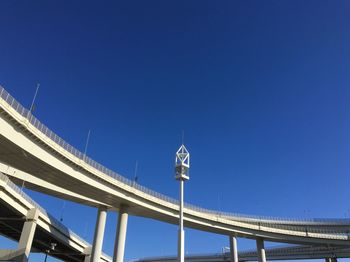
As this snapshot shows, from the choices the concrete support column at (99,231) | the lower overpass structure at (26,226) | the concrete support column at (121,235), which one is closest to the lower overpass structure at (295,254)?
the lower overpass structure at (26,226)

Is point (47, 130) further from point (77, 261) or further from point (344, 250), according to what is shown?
point (344, 250)

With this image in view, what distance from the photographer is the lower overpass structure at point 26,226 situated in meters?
51.1

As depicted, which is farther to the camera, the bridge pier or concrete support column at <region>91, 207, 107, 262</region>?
the bridge pier

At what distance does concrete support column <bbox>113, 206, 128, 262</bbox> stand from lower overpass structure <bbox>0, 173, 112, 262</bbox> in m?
11.4

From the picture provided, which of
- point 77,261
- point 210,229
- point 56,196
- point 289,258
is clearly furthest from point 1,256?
point 289,258

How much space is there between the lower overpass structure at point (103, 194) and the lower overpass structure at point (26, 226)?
2.88m

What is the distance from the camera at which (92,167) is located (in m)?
49.2

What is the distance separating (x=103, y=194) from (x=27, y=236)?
13.6 m

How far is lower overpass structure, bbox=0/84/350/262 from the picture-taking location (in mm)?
38375

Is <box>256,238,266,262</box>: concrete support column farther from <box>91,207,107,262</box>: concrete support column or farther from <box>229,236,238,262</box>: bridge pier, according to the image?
<box>91,207,107,262</box>: concrete support column

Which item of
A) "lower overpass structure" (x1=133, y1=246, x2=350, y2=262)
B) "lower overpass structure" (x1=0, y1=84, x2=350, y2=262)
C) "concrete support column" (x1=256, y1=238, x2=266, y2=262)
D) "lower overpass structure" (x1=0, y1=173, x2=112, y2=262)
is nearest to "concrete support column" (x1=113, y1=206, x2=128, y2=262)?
"lower overpass structure" (x1=0, y1=84, x2=350, y2=262)

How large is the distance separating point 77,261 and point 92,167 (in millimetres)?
62069

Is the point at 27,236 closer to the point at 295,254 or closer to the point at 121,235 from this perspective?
the point at 121,235

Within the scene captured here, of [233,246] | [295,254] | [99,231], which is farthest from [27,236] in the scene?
[295,254]
